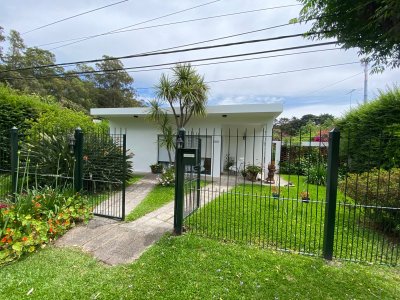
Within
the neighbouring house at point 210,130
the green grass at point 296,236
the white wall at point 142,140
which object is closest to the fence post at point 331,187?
the green grass at point 296,236

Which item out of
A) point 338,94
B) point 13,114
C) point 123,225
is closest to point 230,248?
point 123,225

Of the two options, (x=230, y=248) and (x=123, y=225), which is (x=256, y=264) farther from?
(x=123, y=225)

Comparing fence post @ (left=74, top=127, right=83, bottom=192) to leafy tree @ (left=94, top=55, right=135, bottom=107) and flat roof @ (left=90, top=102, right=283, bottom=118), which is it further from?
leafy tree @ (left=94, top=55, right=135, bottom=107)

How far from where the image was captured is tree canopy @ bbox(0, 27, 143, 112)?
73.1 ft

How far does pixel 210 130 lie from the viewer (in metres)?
10.1

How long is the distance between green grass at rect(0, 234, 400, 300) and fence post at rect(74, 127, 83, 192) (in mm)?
1652

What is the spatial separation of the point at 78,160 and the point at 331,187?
4561 millimetres

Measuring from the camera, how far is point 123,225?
4320mm

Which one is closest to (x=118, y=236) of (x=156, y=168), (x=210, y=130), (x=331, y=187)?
(x=331, y=187)

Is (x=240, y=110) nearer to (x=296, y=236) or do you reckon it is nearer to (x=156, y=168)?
(x=156, y=168)

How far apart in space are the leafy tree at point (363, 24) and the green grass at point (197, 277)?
2.77 metres

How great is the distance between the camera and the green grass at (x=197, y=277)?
8.08 feet

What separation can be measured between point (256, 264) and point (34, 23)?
1066 centimetres

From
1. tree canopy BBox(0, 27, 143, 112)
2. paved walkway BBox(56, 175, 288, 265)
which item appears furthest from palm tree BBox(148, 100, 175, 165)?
tree canopy BBox(0, 27, 143, 112)
